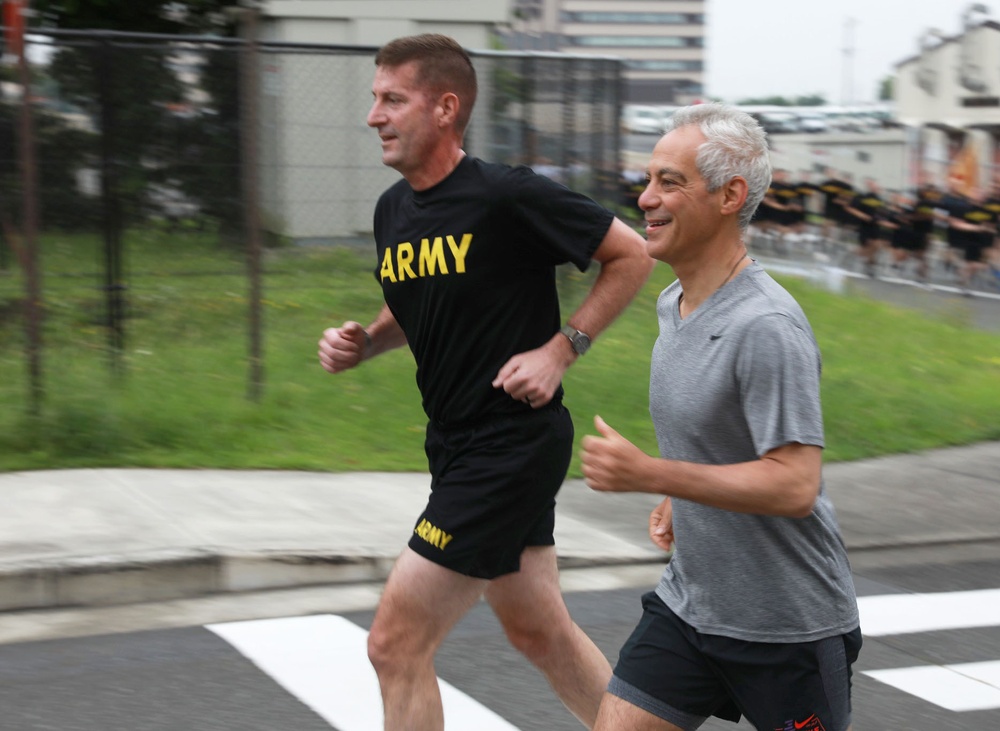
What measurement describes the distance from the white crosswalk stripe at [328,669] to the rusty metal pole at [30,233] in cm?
318

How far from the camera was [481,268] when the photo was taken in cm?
375

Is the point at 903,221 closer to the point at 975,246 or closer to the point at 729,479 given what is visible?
the point at 975,246

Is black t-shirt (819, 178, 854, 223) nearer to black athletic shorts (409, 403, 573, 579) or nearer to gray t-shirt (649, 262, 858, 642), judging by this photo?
black athletic shorts (409, 403, 573, 579)

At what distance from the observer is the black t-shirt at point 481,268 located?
148 inches

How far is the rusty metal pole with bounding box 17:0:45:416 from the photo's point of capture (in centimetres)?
812

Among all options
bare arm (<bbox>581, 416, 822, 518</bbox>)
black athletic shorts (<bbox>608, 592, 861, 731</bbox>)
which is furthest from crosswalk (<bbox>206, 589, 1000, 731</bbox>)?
bare arm (<bbox>581, 416, 822, 518</bbox>)

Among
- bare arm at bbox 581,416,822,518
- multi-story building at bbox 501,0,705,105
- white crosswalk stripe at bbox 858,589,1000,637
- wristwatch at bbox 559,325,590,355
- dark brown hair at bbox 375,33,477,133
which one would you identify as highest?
multi-story building at bbox 501,0,705,105

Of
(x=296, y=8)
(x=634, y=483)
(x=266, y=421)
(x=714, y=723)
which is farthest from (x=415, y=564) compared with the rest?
(x=296, y=8)

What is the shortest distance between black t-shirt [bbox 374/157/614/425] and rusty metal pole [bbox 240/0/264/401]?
565 cm

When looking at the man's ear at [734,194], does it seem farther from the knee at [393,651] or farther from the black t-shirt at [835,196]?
the black t-shirt at [835,196]

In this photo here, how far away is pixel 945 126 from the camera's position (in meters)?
44.3

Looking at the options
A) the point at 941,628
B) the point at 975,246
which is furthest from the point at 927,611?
the point at 975,246

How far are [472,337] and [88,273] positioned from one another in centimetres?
667

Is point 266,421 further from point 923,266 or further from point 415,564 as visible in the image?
point 923,266
